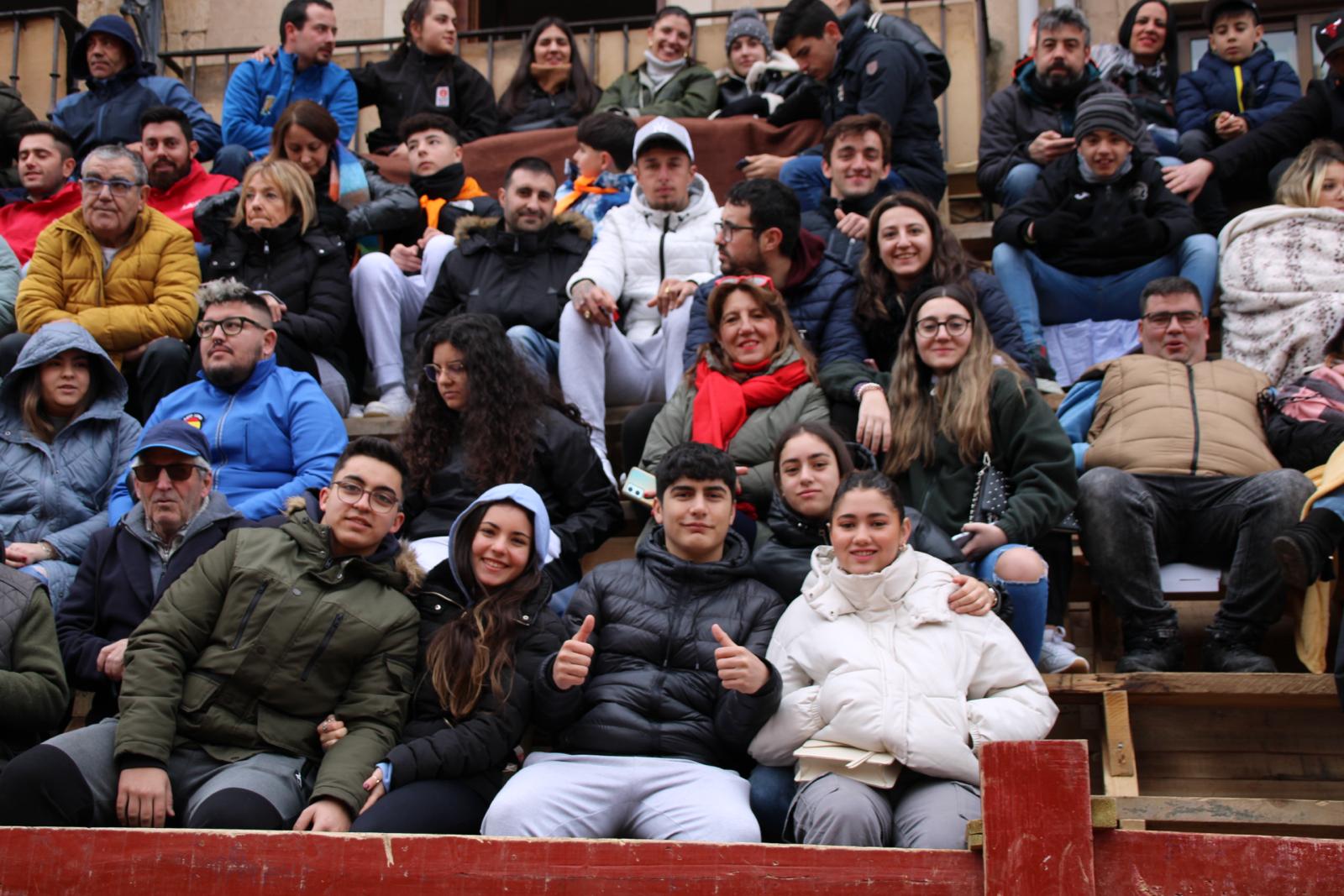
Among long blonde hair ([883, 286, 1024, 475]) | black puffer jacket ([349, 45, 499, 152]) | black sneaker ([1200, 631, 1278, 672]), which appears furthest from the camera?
black puffer jacket ([349, 45, 499, 152])

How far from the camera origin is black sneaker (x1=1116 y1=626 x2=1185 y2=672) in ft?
15.2

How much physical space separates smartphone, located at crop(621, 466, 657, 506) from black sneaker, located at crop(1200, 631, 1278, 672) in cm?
191

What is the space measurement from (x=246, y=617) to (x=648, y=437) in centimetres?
182

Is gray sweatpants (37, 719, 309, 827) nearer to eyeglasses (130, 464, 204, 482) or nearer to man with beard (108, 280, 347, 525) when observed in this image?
eyeglasses (130, 464, 204, 482)

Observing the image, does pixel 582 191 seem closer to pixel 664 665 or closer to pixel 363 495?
pixel 363 495

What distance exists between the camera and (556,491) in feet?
17.6

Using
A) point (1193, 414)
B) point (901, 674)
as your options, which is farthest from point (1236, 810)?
point (1193, 414)

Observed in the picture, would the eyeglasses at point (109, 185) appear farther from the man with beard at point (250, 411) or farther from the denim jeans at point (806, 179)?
the denim jeans at point (806, 179)

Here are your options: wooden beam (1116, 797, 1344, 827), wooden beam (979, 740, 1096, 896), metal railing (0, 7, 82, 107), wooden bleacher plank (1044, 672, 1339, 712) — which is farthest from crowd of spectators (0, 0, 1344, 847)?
metal railing (0, 7, 82, 107)

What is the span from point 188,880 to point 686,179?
14.0ft

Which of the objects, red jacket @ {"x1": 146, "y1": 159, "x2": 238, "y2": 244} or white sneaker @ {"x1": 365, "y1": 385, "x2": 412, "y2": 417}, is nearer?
white sneaker @ {"x1": 365, "y1": 385, "x2": 412, "y2": 417}

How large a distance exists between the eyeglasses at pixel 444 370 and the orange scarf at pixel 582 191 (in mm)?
2299

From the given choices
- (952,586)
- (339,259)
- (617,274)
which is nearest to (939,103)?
(617,274)

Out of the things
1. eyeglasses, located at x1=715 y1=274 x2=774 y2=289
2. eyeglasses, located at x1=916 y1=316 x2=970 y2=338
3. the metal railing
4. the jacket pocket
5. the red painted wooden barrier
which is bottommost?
the red painted wooden barrier
